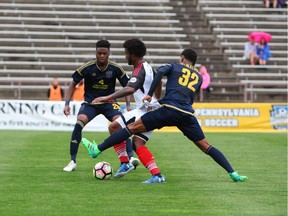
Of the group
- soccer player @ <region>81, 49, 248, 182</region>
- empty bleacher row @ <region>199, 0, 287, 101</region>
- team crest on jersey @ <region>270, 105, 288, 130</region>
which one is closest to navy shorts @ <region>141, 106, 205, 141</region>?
soccer player @ <region>81, 49, 248, 182</region>

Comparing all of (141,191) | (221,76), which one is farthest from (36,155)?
(221,76)

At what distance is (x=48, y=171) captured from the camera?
12969 millimetres

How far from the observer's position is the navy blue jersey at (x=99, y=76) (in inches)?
525

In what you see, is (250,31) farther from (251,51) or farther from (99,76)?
(99,76)

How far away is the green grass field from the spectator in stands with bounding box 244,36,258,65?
47.5 ft

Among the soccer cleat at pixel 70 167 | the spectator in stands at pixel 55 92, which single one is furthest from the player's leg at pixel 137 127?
the spectator in stands at pixel 55 92

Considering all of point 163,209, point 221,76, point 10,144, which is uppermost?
point 163,209

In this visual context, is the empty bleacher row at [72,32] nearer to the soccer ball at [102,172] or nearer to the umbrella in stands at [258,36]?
the umbrella in stands at [258,36]

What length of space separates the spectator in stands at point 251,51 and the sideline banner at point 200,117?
22.1 ft

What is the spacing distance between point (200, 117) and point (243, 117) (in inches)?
54.0

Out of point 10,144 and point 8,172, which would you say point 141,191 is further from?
point 10,144

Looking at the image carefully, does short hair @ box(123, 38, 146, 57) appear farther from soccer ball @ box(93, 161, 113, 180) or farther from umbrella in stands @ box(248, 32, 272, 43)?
umbrella in stands @ box(248, 32, 272, 43)

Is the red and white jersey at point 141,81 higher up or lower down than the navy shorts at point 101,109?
higher up

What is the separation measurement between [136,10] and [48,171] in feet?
75.8
